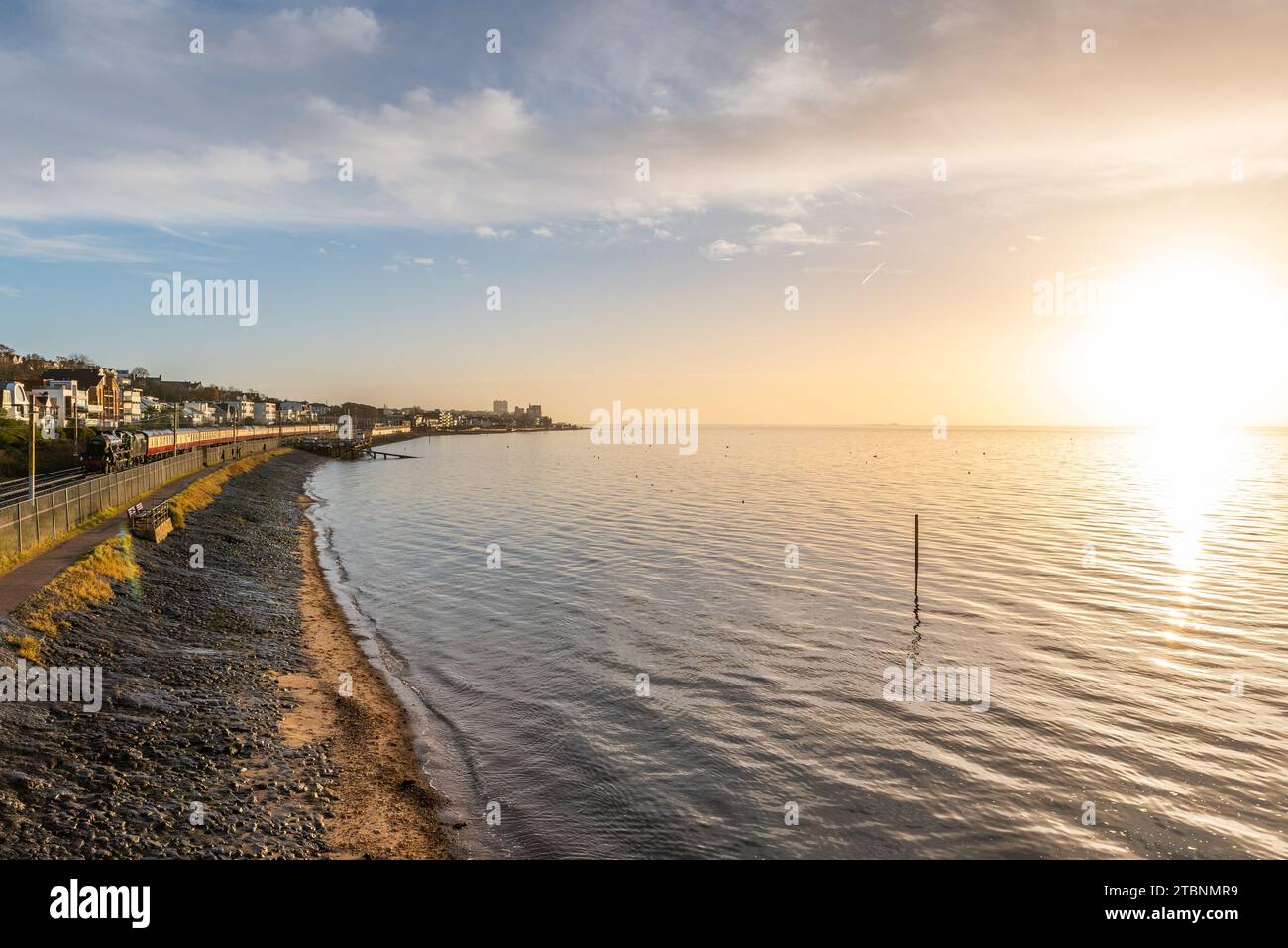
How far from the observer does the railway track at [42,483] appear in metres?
39.3

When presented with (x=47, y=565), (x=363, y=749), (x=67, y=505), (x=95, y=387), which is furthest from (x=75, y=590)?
(x=95, y=387)

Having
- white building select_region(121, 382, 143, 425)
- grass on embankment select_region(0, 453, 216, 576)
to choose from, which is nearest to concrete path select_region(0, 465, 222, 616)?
grass on embankment select_region(0, 453, 216, 576)

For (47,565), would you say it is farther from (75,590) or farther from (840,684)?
(840,684)

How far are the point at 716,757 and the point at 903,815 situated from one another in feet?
15.5

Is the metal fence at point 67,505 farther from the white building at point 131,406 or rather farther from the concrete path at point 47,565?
the white building at point 131,406

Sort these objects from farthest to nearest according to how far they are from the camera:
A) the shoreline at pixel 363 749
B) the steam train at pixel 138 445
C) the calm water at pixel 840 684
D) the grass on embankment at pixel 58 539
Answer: the steam train at pixel 138 445 → the grass on embankment at pixel 58 539 → the calm water at pixel 840 684 → the shoreline at pixel 363 749

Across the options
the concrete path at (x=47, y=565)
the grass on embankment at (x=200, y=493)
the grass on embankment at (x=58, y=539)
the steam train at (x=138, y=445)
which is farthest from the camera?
the steam train at (x=138, y=445)

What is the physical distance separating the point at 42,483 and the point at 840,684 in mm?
54031

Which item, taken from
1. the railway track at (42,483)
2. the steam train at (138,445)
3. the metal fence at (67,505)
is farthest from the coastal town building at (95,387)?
the metal fence at (67,505)

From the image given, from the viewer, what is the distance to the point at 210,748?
16391mm

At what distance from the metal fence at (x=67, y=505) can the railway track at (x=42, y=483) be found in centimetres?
217

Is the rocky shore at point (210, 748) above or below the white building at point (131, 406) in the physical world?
below

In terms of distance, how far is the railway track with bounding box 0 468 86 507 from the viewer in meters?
39.3
